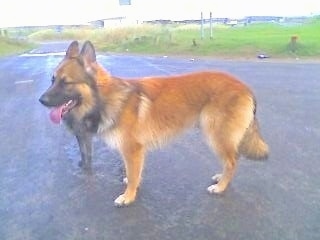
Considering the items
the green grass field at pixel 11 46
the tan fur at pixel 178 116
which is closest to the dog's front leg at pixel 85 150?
the tan fur at pixel 178 116

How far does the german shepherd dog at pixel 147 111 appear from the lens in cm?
393

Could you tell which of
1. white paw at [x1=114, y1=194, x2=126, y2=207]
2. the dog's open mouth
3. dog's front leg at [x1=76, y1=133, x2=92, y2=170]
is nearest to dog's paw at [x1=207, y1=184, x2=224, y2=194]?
white paw at [x1=114, y1=194, x2=126, y2=207]

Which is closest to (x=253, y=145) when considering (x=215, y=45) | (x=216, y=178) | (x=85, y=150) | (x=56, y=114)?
(x=216, y=178)

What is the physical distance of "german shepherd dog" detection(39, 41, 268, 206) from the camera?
3.93 m

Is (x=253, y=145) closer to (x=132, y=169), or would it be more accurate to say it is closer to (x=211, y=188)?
(x=211, y=188)

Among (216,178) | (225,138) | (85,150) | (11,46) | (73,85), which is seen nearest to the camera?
(73,85)

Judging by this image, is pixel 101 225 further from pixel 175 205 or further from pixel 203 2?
pixel 203 2

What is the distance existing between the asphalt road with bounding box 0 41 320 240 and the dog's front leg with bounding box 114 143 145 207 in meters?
0.10

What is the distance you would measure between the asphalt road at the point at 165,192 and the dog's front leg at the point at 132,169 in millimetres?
101

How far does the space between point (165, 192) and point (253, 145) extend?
1.04 metres

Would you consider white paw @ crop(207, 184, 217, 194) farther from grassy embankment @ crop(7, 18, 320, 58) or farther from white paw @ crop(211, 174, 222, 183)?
grassy embankment @ crop(7, 18, 320, 58)

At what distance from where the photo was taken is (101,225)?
12.2ft

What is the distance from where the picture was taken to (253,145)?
439cm

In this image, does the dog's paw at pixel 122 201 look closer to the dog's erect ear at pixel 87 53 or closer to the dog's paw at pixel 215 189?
the dog's paw at pixel 215 189
